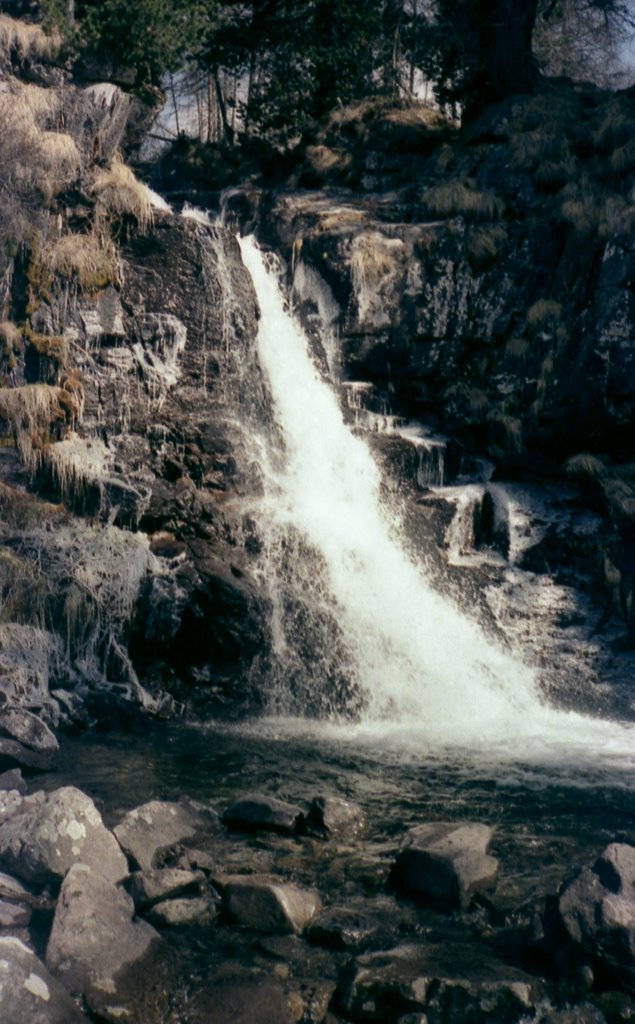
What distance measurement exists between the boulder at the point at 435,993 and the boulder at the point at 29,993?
51.4 inches

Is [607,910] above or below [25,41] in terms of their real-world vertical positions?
below

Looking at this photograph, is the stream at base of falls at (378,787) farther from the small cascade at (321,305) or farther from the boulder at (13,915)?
the small cascade at (321,305)

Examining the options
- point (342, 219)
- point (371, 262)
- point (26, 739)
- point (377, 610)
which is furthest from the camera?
point (342, 219)

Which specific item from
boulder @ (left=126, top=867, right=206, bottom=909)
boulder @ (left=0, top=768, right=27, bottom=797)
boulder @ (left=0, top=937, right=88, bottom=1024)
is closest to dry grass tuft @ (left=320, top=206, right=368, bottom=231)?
boulder @ (left=0, top=768, right=27, bottom=797)

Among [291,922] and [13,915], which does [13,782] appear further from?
[291,922]

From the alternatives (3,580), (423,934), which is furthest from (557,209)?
(423,934)

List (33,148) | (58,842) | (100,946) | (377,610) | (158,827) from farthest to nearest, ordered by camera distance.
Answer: (33,148) < (377,610) < (158,827) < (58,842) < (100,946)

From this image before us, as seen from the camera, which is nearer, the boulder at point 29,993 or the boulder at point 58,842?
the boulder at point 29,993

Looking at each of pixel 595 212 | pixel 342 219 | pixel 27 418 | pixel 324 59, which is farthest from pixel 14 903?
pixel 324 59

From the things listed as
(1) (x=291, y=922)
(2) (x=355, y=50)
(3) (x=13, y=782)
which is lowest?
(3) (x=13, y=782)

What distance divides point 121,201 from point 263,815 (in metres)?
8.28

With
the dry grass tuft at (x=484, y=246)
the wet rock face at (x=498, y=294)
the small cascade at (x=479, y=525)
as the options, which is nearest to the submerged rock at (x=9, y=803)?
the small cascade at (x=479, y=525)

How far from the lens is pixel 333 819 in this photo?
694cm

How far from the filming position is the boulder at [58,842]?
5.91 metres
